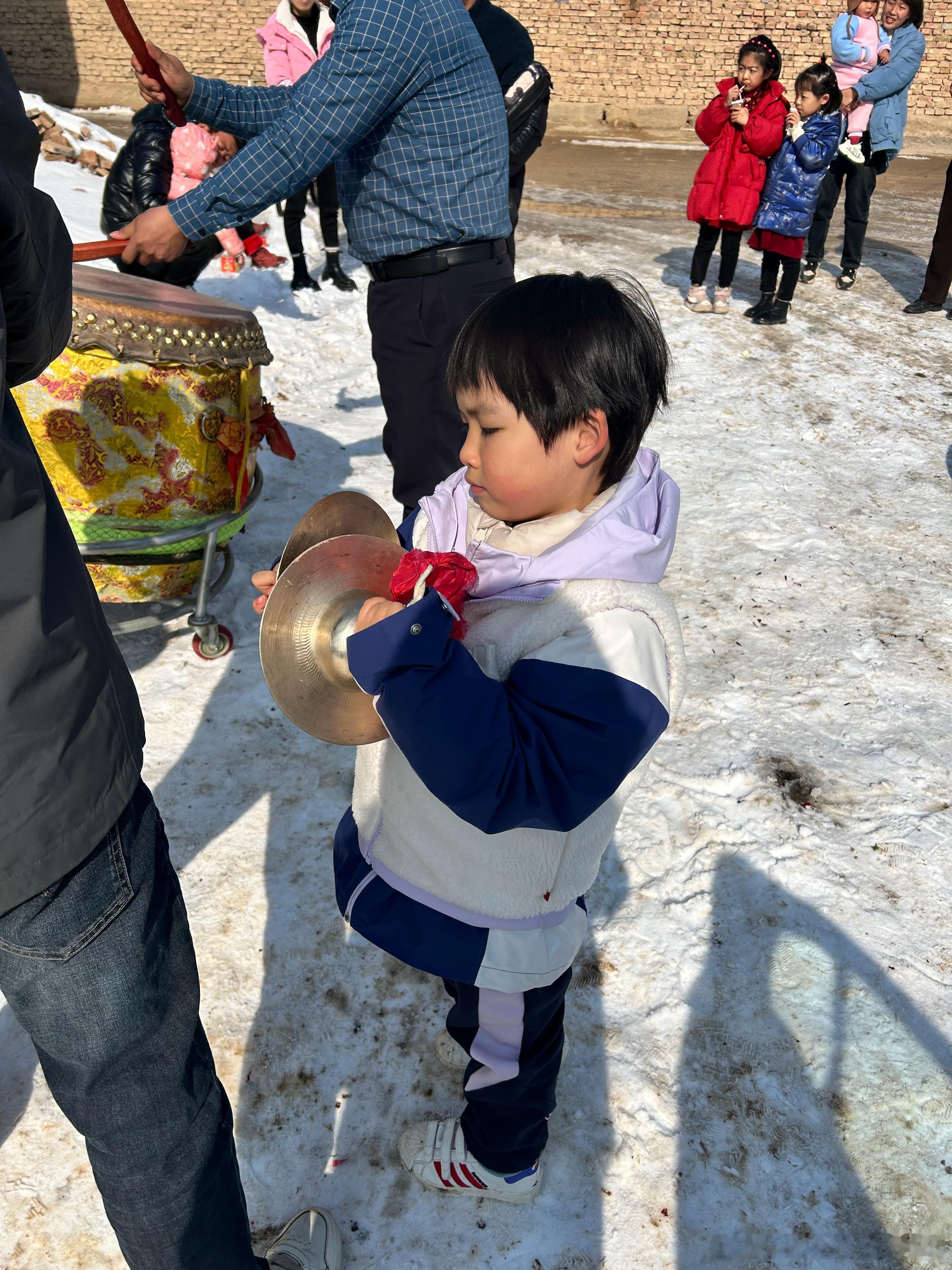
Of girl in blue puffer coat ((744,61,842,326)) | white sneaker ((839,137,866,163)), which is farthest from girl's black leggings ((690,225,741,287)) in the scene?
white sneaker ((839,137,866,163))

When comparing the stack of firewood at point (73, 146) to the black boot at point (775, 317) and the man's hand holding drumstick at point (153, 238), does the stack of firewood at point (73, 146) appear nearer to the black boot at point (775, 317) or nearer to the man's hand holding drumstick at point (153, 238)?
the black boot at point (775, 317)

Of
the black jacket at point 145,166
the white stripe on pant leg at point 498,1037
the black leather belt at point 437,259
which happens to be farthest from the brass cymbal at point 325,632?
the black jacket at point 145,166

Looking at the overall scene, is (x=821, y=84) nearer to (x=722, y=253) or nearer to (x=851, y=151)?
(x=722, y=253)

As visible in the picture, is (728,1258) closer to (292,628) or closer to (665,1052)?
(665,1052)

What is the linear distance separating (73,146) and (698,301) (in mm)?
7141

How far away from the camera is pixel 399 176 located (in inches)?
108

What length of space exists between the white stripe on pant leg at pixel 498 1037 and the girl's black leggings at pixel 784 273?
6.13 metres

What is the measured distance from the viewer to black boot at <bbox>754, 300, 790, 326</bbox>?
20.9 ft

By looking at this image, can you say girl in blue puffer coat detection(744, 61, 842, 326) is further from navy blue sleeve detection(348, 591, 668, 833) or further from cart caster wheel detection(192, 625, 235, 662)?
navy blue sleeve detection(348, 591, 668, 833)

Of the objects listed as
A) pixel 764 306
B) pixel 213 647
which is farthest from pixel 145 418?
pixel 764 306

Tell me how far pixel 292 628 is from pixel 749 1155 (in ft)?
4.96

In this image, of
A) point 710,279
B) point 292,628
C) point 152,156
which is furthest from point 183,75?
point 710,279

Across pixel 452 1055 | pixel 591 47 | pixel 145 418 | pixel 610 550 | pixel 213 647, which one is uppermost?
pixel 591 47

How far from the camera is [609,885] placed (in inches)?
94.1
